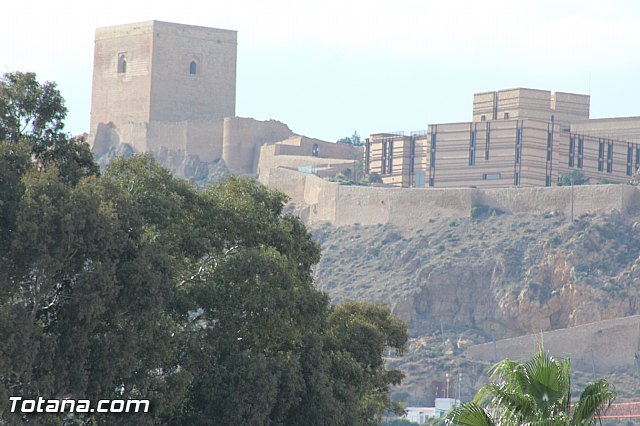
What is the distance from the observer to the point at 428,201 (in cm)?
6725

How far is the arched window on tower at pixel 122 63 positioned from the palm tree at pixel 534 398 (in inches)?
2676

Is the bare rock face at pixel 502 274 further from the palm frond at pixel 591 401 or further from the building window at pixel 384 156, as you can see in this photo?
the palm frond at pixel 591 401

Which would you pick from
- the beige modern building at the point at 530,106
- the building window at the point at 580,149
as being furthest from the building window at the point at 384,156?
the building window at the point at 580,149

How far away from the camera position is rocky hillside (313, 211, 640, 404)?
6206 centimetres

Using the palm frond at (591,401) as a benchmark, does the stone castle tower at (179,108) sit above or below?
above

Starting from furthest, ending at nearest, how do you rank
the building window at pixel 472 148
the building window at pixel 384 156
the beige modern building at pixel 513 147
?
the building window at pixel 384 156
the building window at pixel 472 148
the beige modern building at pixel 513 147

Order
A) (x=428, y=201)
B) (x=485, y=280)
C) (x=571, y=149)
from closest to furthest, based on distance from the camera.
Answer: (x=485, y=280)
(x=428, y=201)
(x=571, y=149)

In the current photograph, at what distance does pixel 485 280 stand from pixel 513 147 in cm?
727

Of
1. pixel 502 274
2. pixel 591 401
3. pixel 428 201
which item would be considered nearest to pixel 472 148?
pixel 428 201

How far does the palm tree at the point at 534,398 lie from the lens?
1502 cm

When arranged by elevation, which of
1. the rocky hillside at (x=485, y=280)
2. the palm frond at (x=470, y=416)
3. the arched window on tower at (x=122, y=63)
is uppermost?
the arched window on tower at (x=122, y=63)

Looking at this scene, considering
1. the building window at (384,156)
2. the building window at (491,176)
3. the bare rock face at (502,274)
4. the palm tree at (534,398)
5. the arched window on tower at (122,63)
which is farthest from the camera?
the arched window on tower at (122,63)

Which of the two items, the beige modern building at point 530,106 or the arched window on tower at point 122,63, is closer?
the beige modern building at point 530,106

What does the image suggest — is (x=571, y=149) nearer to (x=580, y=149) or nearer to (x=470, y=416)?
(x=580, y=149)
